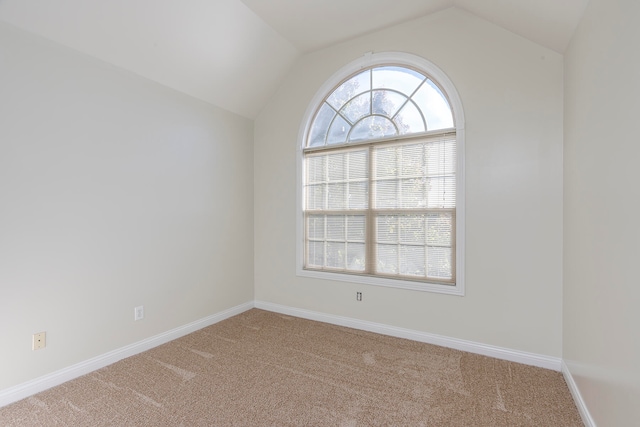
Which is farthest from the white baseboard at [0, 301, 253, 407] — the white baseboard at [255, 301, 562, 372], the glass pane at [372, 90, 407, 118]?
the glass pane at [372, 90, 407, 118]

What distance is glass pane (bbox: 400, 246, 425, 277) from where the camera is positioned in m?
2.97

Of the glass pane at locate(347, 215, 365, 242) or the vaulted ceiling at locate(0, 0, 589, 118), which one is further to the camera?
the glass pane at locate(347, 215, 365, 242)

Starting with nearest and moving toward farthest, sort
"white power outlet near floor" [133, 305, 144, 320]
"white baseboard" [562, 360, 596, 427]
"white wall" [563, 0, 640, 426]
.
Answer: "white wall" [563, 0, 640, 426], "white baseboard" [562, 360, 596, 427], "white power outlet near floor" [133, 305, 144, 320]

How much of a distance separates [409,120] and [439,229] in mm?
1118

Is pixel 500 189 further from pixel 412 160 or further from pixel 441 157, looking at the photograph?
pixel 412 160

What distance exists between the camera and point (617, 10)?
138 cm

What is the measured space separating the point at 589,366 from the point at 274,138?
3.47m

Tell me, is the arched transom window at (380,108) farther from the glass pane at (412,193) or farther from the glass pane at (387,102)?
the glass pane at (412,193)

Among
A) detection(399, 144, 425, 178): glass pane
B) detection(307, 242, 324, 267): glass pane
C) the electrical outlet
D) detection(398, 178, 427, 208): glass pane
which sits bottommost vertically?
the electrical outlet

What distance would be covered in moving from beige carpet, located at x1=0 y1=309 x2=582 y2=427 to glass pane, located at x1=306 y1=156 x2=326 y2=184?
5.87 feet

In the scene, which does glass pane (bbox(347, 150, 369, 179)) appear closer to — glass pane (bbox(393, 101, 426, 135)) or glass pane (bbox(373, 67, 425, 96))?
glass pane (bbox(393, 101, 426, 135))

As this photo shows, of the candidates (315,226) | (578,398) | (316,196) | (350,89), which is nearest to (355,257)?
(315,226)

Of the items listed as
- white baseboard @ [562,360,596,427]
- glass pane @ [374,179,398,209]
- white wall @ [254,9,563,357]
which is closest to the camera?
white baseboard @ [562,360,596,427]

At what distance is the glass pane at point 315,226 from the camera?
3578 millimetres
